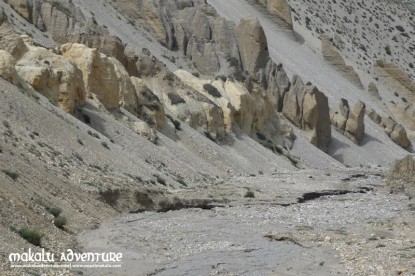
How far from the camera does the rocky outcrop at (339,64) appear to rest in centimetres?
8200

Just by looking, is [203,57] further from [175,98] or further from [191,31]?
[175,98]

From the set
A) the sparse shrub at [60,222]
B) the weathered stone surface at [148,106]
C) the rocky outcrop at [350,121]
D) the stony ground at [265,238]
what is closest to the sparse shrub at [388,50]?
the rocky outcrop at [350,121]

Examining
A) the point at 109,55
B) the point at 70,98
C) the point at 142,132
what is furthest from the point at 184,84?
the point at 70,98

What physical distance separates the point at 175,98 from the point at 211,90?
5589mm

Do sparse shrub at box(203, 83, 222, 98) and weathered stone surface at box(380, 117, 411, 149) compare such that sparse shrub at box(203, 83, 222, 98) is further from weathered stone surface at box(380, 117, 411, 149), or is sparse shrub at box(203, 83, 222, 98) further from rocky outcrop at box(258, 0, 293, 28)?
rocky outcrop at box(258, 0, 293, 28)

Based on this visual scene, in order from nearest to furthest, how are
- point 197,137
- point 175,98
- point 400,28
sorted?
1. point 197,137
2. point 175,98
3. point 400,28

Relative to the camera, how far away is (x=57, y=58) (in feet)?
123

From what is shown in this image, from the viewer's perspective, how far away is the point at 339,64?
8256 centimetres

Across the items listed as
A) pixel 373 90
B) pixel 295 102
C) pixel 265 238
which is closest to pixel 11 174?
pixel 265 238

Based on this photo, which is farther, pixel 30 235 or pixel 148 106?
pixel 148 106

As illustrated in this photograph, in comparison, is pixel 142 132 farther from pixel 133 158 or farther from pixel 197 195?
pixel 197 195

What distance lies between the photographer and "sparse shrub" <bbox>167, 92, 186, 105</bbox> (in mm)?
48406

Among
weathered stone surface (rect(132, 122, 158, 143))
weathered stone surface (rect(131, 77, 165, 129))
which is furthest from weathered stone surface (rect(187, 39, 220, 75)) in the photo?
weathered stone surface (rect(132, 122, 158, 143))

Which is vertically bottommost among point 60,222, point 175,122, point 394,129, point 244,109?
point 394,129
